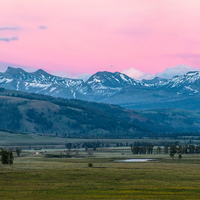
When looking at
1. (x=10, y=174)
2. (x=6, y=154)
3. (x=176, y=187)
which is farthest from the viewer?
(x=6, y=154)

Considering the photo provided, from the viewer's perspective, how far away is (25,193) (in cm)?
6131

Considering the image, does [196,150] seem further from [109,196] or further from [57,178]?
[109,196]

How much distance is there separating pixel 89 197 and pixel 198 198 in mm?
15625

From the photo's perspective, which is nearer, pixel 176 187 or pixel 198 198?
pixel 198 198

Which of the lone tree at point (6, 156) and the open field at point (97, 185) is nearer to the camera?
the open field at point (97, 185)

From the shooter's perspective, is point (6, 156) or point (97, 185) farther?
point (6, 156)

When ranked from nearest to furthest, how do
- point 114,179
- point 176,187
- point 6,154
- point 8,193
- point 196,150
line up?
1. point 8,193
2. point 176,187
3. point 114,179
4. point 6,154
5. point 196,150

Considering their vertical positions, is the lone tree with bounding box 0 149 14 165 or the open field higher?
the lone tree with bounding box 0 149 14 165

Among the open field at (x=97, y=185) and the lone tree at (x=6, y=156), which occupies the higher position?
the lone tree at (x=6, y=156)

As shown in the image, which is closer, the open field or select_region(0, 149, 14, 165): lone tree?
the open field

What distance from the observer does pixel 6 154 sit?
350 feet

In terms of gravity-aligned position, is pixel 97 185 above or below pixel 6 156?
below

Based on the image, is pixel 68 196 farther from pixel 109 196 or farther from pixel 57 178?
pixel 57 178

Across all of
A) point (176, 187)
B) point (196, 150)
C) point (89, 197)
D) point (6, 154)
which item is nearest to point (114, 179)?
point (176, 187)
